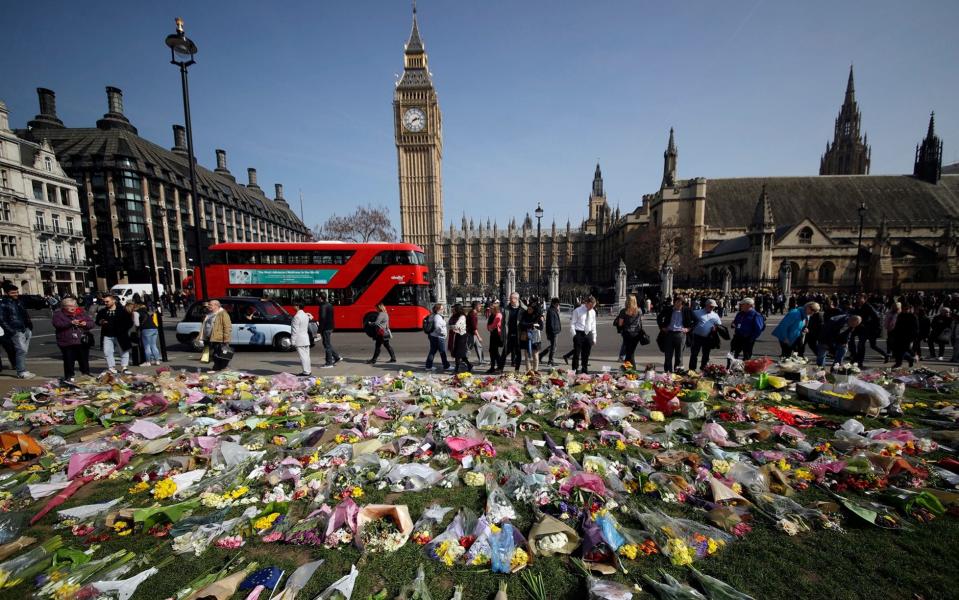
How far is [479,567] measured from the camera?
2748mm

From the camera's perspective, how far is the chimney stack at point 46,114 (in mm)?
47000

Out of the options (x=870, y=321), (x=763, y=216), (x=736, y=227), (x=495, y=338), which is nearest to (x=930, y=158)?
(x=736, y=227)

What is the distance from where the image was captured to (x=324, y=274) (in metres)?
15.8

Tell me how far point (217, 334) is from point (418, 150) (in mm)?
62835

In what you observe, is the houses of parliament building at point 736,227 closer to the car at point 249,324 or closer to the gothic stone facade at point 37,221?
the car at point 249,324

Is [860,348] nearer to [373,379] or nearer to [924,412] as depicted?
[924,412]

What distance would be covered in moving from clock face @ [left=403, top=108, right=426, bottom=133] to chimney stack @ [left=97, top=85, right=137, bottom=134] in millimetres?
41353

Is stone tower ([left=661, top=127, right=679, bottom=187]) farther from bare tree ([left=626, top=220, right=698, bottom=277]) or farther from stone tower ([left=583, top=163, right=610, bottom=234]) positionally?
stone tower ([left=583, top=163, right=610, bottom=234])

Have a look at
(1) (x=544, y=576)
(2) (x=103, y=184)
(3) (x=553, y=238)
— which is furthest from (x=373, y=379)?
(3) (x=553, y=238)

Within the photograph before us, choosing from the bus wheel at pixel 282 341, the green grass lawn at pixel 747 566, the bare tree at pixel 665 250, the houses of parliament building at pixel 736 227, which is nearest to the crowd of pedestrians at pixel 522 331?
the bus wheel at pixel 282 341

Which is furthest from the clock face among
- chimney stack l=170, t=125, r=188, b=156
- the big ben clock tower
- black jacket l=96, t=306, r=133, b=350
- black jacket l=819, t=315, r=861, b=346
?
black jacket l=819, t=315, r=861, b=346

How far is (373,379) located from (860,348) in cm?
1192

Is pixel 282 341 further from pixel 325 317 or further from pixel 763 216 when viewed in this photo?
pixel 763 216

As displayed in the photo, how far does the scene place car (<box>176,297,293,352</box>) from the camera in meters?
11.2
